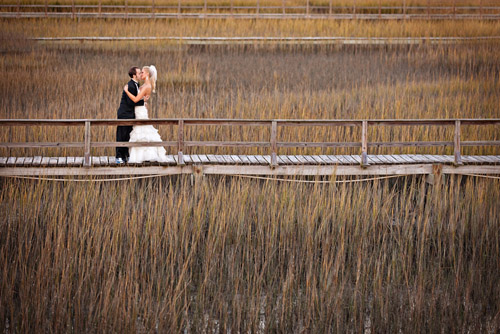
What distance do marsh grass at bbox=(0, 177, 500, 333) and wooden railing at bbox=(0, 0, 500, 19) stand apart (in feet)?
54.0

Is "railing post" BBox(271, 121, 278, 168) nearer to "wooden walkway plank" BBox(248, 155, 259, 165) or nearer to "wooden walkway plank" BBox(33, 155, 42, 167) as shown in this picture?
"wooden walkway plank" BBox(248, 155, 259, 165)

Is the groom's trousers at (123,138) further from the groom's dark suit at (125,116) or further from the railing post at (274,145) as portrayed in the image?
the railing post at (274,145)

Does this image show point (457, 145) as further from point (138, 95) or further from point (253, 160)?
point (138, 95)

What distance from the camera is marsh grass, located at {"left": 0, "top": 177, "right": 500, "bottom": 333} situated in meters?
5.83

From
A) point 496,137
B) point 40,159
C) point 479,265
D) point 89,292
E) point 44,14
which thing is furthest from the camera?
point 44,14

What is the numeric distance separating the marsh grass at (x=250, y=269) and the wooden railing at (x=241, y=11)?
54.0 feet

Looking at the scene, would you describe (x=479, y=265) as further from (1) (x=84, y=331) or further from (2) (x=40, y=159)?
(2) (x=40, y=159)

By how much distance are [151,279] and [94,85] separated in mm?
10960

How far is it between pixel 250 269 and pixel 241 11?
67.6ft

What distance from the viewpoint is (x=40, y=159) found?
31.9 ft

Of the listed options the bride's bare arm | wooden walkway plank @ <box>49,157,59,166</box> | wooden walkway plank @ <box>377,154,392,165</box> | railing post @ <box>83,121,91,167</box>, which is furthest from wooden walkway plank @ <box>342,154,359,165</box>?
wooden walkway plank @ <box>49,157,59,166</box>

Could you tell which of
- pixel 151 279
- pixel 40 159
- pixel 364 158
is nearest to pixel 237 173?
pixel 364 158

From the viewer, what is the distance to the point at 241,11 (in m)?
26.6

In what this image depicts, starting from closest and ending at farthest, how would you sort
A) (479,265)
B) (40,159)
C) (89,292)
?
(89,292), (479,265), (40,159)
